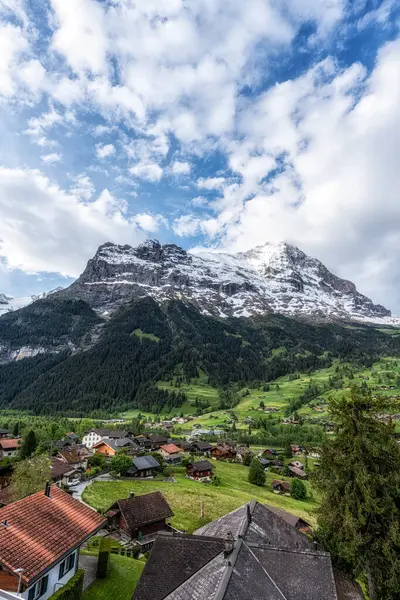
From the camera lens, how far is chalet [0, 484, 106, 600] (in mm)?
17109

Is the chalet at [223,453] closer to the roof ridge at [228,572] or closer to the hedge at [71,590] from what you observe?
the hedge at [71,590]

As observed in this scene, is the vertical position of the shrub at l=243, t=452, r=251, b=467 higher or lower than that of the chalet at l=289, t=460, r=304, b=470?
higher

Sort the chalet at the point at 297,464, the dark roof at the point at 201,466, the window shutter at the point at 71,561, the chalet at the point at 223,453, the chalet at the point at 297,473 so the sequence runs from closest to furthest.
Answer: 1. the window shutter at the point at 71,561
2. the dark roof at the point at 201,466
3. the chalet at the point at 297,473
4. the chalet at the point at 297,464
5. the chalet at the point at 223,453

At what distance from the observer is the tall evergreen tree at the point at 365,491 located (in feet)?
74.3

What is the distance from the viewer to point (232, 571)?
1759 cm

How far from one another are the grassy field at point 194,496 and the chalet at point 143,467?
5069 mm

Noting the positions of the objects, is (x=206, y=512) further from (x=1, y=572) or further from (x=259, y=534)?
(x=1, y=572)

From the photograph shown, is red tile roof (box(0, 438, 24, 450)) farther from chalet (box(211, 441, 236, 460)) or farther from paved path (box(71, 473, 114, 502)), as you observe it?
chalet (box(211, 441, 236, 460))

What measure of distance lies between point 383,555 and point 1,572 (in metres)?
23.3

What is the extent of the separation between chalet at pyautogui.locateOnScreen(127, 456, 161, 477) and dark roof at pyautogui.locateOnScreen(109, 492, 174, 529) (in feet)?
117

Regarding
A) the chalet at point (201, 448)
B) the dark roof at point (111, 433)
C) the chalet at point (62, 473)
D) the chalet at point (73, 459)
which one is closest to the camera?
the chalet at point (62, 473)

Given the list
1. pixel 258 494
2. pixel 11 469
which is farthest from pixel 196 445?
pixel 11 469

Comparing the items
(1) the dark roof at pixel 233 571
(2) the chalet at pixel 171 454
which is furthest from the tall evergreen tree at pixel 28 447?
(1) the dark roof at pixel 233 571

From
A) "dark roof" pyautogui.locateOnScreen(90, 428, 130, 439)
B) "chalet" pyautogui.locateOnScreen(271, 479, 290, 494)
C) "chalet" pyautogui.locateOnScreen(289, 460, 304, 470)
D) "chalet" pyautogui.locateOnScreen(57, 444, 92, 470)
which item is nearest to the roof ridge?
"chalet" pyautogui.locateOnScreen(57, 444, 92, 470)
